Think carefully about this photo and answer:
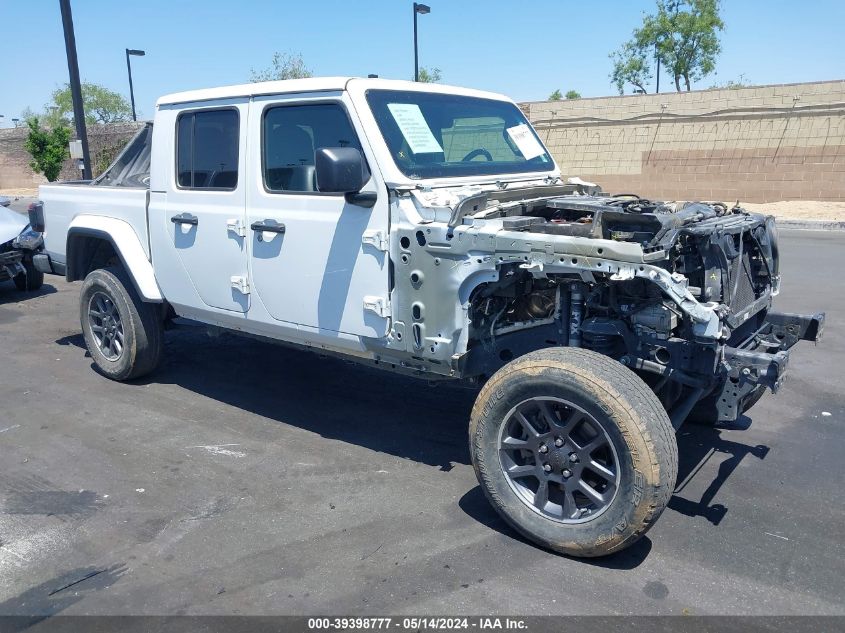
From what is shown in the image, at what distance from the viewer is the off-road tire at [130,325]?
5781 millimetres

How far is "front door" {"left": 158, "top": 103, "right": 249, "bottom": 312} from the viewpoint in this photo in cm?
480

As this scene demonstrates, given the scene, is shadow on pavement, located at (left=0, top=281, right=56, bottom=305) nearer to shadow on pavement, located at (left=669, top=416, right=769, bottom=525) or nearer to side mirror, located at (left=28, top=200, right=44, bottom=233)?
side mirror, located at (left=28, top=200, right=44, bottom=233)

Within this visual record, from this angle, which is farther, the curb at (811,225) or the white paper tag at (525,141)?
the curb at (811,225)

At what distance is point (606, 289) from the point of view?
3.67m

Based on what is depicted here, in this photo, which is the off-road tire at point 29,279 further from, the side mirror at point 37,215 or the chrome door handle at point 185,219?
the chrome door handle at point 185,219

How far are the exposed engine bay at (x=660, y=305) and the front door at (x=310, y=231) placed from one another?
0.64 metres

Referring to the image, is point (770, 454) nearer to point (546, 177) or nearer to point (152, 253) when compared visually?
point (546, 177)

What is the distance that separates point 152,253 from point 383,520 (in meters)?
2.84

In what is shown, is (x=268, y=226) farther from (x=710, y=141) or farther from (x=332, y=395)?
(x=710, y=141)

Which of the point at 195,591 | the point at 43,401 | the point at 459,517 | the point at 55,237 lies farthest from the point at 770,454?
the point at 55,237

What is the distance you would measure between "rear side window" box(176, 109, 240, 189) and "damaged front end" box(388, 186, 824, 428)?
1.52m

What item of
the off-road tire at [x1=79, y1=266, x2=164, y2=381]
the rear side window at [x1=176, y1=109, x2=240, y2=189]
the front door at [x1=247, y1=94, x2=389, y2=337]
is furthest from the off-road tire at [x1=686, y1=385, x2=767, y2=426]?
the off-road tire at [x1=79, y1=266, x2=164, y2=381]

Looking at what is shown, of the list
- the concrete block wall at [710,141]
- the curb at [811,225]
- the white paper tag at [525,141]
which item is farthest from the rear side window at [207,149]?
the concrete block wall at [710,141]

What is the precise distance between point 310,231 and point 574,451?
1996 mm
